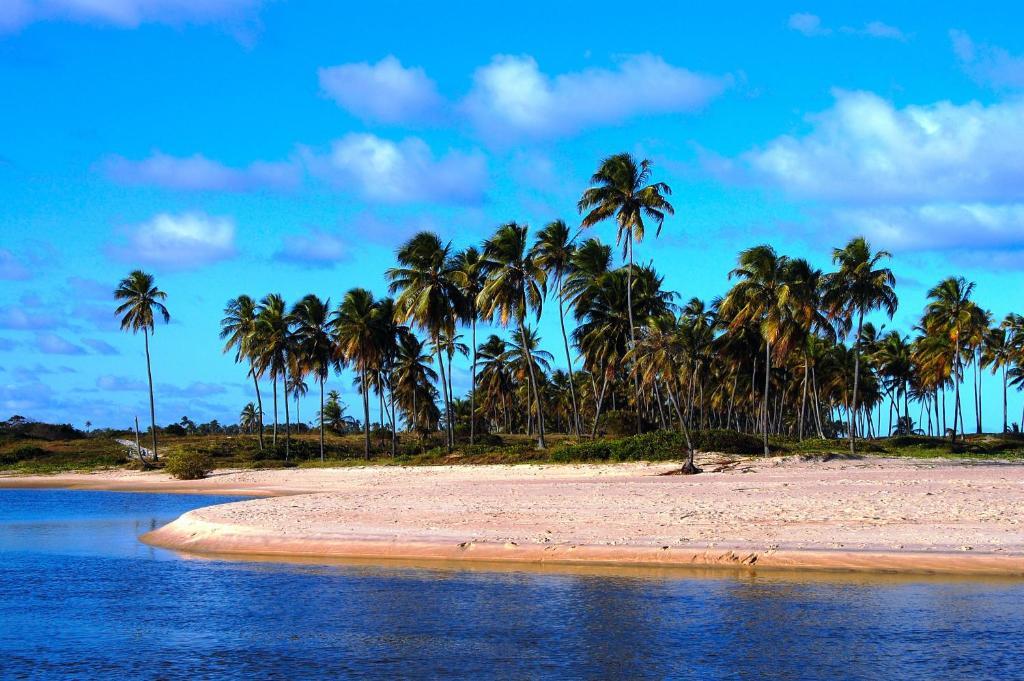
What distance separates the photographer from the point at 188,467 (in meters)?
61.1

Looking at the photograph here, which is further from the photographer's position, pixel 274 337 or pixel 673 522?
pixel 274 337

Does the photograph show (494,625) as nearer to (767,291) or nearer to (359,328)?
(767,291)

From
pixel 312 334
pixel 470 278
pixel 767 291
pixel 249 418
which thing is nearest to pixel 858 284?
pixel 767 291

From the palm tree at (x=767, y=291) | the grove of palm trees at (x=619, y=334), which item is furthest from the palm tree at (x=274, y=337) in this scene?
the palm tree at (x=767, y=291)

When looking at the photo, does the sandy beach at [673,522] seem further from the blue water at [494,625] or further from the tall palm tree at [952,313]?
the tall palm tree at [952,313]

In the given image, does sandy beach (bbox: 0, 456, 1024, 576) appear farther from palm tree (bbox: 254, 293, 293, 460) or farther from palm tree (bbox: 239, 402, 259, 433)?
palm tree (bbox: 239, 402, 259, 433)

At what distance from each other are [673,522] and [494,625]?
383 inches

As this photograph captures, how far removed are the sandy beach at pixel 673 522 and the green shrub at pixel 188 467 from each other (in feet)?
94.7

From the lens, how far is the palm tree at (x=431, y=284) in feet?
199

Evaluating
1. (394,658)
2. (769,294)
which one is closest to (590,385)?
(769,294)

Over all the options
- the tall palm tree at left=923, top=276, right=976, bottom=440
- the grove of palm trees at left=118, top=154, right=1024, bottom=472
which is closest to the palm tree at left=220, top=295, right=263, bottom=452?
the grove of palm trees at left=118, top=154, right=1024, bottom=472

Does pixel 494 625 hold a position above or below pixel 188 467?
above

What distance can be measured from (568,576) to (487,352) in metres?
69.0

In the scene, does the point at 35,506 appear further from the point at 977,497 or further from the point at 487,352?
the point at 487,352
